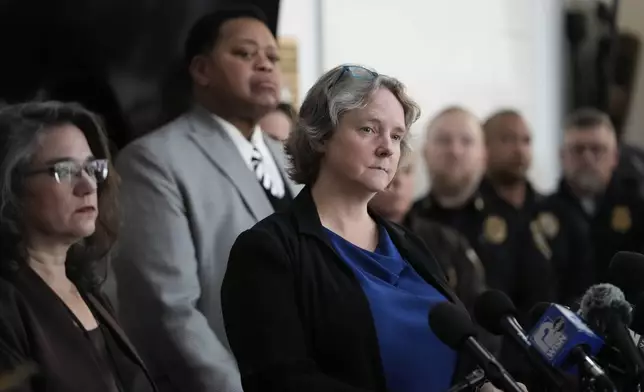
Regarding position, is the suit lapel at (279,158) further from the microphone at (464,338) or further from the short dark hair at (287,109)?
the microphone at (464,338)

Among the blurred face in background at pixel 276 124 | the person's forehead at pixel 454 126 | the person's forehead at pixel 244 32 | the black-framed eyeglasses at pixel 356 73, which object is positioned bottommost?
the person's forehead at pixel 454 126

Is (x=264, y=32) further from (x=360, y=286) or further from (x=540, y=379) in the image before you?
(x=540, y=379)

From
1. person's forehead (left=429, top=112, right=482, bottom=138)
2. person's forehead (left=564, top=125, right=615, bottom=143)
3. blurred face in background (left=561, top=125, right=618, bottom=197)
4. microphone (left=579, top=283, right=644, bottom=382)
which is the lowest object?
blurred face in background (left=561, top=125, right=618, bottom=197)

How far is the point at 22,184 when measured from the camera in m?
1.71

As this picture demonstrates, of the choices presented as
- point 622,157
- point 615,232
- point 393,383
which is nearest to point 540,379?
point 393,383

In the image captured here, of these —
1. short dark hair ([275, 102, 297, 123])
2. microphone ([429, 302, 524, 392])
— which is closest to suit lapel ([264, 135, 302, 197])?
short dark hair ([275, 102, 297, 123])

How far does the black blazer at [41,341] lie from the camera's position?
1619mm

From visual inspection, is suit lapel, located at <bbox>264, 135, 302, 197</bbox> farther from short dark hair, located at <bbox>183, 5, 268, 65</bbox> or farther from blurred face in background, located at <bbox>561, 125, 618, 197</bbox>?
blurred face in background, located at <bbox>561, 125, 618, 197</bbox>

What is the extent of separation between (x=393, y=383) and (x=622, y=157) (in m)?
2.19

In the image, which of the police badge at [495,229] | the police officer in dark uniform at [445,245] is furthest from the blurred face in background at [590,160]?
the police officer in dark uniform at [445,245]

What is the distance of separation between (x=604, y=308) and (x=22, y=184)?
0.90 metres

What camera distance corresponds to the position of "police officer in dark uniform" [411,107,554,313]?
9.12 ft

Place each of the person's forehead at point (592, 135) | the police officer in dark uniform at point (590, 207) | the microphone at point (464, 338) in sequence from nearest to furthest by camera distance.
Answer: the microphone at point (464, 338), the police officer in dark uniform at point (590, 207), the person's forehead at point (592, 135)

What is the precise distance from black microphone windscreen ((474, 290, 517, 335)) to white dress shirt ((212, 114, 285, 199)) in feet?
2.45
